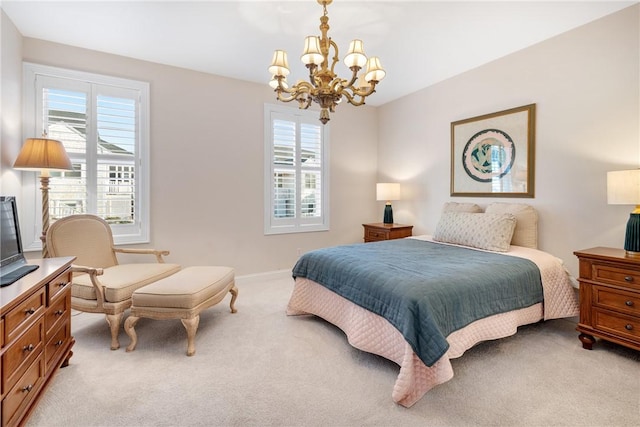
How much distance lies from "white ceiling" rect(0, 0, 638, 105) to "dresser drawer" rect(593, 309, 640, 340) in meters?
2.40

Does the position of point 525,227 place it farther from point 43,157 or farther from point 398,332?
point 43,157

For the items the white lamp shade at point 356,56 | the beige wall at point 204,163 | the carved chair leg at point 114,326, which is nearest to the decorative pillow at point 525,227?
the white lamp shade at point 356,56

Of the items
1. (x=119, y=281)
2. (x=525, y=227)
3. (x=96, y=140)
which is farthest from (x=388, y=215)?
(x=96, y=140)

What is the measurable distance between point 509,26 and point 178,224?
3.89 m

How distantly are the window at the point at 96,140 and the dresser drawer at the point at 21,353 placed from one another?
1.83m

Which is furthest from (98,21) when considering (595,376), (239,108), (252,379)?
(595,376)

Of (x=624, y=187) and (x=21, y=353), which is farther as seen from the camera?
(x=624, y=187)

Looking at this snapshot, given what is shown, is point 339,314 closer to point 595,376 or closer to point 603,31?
point 595,376

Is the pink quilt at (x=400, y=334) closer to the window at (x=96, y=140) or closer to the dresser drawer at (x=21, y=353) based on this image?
the dresser drawer at (x=21, y=353)

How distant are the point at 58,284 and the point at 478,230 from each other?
132 inches

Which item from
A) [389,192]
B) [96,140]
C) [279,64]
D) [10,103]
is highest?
[279,64]

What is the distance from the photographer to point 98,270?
2.32 metres

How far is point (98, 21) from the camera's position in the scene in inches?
105

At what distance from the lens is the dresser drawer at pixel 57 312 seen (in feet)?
5.83
